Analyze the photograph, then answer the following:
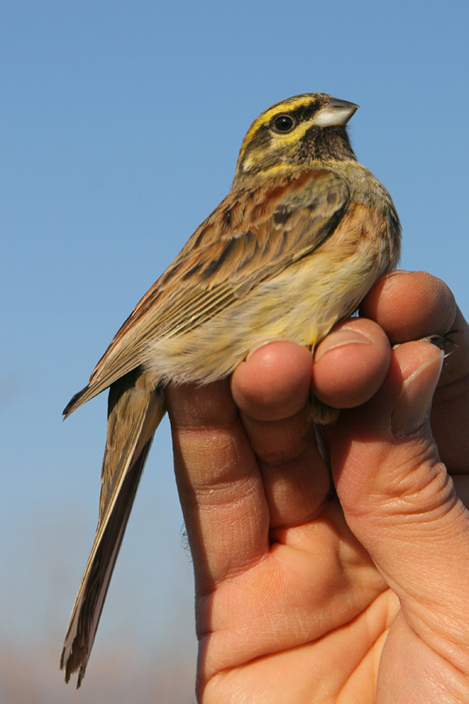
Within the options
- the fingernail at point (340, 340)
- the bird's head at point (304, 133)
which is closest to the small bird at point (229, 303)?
the fingernail at point (340, 340)

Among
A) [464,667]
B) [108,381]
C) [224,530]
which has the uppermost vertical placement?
[108,381]

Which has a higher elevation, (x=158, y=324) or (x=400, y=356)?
(x=158, y=324)

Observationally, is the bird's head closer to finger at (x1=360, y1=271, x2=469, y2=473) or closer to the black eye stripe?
the black eye stripe

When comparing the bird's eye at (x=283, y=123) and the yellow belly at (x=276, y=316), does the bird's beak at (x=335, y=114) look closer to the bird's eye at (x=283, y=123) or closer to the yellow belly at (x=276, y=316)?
the bird's eye at (x=283, y=123)

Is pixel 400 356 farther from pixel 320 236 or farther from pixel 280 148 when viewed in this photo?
pixel 280 148

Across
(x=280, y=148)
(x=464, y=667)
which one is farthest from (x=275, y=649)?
(x=280, y=148)

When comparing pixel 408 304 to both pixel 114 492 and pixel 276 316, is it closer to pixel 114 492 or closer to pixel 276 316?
pixel 276 316

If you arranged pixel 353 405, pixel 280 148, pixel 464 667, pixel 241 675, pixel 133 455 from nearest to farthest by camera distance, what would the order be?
pixel 464 667 < pixel 353 405 < pixel 241 675 < pixel 133 455 < pixel 280 148

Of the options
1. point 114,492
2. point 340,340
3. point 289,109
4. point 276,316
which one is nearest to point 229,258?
point 276,316

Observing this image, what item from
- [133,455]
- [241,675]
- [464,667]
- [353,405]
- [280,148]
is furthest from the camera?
[280,148]
